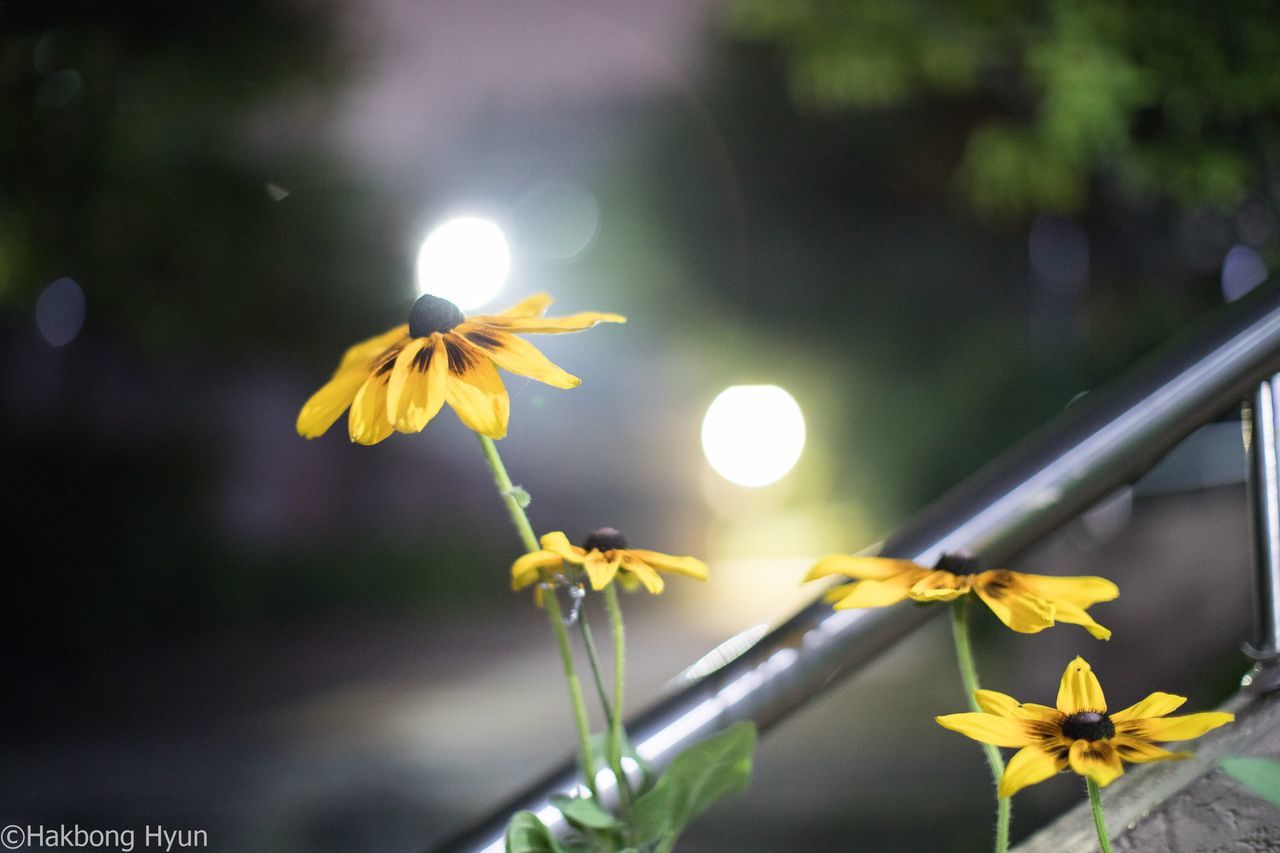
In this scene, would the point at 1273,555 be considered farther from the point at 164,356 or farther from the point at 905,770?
the point at 164,356

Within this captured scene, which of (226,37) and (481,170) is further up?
(481,170)

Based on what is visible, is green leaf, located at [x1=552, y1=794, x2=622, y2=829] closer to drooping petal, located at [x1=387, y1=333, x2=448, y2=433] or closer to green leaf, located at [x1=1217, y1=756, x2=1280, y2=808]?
drooping petal, located at [x1=387, y1=333, x2=448, y2=433]

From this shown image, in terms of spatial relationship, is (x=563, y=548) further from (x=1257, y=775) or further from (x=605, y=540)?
(x=1257, y=775)

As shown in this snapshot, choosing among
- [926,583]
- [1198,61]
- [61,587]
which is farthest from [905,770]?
[61,587]

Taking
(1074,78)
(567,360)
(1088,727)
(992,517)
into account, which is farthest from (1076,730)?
(567,360)

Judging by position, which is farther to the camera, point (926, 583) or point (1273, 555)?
point (1273, 555)

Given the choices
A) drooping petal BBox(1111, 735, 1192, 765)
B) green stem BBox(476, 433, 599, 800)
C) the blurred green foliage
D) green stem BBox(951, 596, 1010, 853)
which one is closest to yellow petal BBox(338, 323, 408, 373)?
green stem BBox(476, 433, 599, 800)

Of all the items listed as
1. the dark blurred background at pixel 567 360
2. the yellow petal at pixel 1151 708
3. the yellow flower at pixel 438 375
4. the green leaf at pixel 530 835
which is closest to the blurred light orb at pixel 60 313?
the dark blurred background at pixel 567 360

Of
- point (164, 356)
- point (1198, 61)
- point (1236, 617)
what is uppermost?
point (164, 356)
